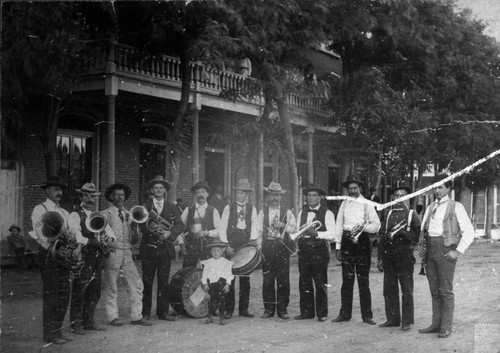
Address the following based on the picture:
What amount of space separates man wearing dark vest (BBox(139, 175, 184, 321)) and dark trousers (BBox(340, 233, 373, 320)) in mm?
2099

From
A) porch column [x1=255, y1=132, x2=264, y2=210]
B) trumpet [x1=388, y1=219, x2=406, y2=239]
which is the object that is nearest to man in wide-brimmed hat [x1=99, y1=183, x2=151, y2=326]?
trumpet [x1=388, y1=219, x2=406, y2=239]

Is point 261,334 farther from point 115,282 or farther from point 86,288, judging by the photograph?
point 86,288

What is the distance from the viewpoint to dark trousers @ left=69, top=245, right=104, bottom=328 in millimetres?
7105

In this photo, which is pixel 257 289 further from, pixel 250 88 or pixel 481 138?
pixel 481 138

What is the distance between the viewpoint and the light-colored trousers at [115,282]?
7.48 metres

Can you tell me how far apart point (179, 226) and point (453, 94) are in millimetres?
4296

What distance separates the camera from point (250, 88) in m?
11.4

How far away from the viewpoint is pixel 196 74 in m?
14.6

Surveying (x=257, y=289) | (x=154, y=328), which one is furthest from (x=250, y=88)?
(x=154, y=328)

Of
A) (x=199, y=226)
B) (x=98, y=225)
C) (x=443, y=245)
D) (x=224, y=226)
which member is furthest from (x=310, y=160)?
(x=98, y=225)

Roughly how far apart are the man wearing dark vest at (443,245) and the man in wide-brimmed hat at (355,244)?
2.62 ft

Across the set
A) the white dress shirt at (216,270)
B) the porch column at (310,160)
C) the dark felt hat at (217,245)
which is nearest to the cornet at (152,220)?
the dark felt hat at (217,245)

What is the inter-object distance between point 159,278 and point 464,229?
144 inches

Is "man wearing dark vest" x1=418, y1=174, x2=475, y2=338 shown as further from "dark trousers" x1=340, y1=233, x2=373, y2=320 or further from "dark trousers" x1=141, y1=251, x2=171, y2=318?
"dark trousers" x1=141, y1=251, x2=171, y2=318
